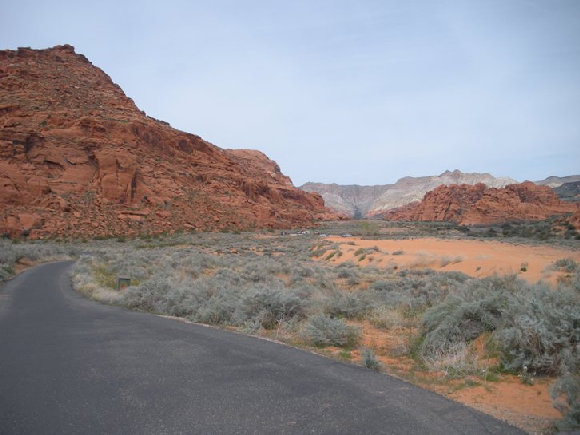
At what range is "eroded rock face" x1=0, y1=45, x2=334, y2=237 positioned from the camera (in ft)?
151

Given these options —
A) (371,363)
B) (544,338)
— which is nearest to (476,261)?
(544,338)

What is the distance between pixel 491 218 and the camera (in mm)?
77438

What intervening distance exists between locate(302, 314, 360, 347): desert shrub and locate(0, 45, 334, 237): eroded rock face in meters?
45.8

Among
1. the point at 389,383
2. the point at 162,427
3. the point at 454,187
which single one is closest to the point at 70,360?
the point at 162,427

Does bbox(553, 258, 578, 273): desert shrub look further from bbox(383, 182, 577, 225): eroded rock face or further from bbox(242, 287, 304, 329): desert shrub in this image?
bbox(383, 182, 577, 225): eroded rock face

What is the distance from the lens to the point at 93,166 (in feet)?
171

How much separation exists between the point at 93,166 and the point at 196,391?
55.6 m

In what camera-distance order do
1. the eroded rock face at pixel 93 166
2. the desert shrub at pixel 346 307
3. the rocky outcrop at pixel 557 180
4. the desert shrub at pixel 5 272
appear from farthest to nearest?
the rocky outcrop at pixel 557 180, the eroded rock face at pixel 93 166, the desert shrub at pixel 5 272, the desert shrub at pixel 346 307

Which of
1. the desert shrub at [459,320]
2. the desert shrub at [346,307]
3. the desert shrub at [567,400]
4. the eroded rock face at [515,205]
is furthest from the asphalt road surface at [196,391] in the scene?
the eroded rock face at [515,205]

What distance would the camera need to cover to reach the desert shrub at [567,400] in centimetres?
340

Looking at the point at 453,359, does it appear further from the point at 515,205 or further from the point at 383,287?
the point at 515,205

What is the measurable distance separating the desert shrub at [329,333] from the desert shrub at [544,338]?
2453 millimetres

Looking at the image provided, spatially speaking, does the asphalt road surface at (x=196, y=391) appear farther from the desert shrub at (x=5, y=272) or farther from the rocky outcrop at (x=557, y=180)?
the rocky outcrop at (x=557, y=180)

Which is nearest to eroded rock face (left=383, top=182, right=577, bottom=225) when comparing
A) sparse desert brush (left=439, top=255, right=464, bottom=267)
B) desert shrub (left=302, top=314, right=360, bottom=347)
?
sparse desert brush (left=439, top=255, right=464, bottom=267)
